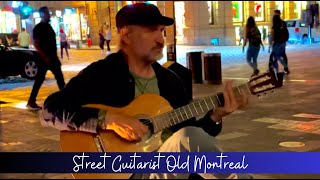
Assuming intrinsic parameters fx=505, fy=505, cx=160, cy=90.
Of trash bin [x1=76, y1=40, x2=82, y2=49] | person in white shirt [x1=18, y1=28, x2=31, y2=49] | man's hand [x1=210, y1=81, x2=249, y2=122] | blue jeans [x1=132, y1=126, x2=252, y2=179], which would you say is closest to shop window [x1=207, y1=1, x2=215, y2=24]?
trash bin [x1=76, y1=40, x2=82, y2=49]

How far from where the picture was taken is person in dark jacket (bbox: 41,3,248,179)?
2611 mm

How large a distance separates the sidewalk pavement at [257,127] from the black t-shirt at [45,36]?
0.89m

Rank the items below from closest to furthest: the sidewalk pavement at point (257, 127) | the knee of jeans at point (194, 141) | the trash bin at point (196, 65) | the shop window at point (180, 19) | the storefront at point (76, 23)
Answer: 1. the knee of jeans at point (194, 141)
2. the sidewalk pavement at point (257, 127)
3. the trash bin at point (196, 65)
4. the shop window at point (180, 19)
5. the storefront at point (76, 23)

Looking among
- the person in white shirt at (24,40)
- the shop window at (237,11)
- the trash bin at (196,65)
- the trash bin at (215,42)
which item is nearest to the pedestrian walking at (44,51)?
the person in white shirt at (24,40)

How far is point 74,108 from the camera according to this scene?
2686mm

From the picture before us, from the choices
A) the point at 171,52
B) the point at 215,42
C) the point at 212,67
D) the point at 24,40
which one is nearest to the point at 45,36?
the point at 24,40

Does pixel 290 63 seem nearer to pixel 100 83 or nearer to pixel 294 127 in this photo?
pixel 294 127

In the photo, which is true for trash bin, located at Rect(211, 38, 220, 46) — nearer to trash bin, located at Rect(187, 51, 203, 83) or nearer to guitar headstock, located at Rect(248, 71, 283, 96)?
trash bin, located at Rect(187, 51, 203, 83)

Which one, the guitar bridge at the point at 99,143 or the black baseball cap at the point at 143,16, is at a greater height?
the black baseball cap at the point at 143,16

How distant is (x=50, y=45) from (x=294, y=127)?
13.9 ft

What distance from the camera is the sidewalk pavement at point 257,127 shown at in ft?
16.7

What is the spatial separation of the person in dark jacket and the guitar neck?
0.03m

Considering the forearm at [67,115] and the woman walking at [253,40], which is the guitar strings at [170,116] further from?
the woman walking at [253,40]

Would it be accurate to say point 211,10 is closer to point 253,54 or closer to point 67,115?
point 253,54
